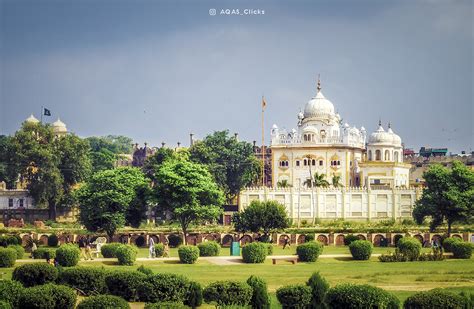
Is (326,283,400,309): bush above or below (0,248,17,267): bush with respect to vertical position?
below

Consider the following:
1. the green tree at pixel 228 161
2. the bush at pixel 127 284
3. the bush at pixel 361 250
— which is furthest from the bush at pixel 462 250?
the green tree at pixel 228 161

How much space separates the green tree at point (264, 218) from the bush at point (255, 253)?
14479 mm

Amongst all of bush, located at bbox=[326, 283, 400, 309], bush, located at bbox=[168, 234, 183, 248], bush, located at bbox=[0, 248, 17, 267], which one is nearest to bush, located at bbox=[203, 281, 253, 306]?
bush, located at bbox=[326, 283, 400, 309]

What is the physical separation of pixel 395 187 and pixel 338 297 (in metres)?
58.1

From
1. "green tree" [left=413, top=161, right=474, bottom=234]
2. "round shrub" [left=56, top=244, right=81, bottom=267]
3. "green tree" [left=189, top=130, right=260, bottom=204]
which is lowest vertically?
"round shrub" [left=56, top=244, right=81, bottom=267]

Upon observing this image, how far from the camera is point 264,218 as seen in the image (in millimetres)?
58531

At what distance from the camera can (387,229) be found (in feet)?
204

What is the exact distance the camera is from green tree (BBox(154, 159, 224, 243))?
58.6 meters

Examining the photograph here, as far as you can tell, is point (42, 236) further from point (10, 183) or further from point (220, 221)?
point (10, 183)

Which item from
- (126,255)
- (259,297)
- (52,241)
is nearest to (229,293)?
(259,297)

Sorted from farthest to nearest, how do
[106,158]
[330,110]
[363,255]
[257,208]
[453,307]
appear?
[106,158] → [330,110] → [257,208] → [363,255] → [453,307]

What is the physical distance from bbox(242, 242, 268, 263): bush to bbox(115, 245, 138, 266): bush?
5.46 meters

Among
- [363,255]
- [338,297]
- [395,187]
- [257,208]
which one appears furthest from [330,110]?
[338,297]

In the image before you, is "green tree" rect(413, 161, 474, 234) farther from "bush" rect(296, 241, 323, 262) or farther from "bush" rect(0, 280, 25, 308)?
"bush" rect(0, 280, 25, 308)
